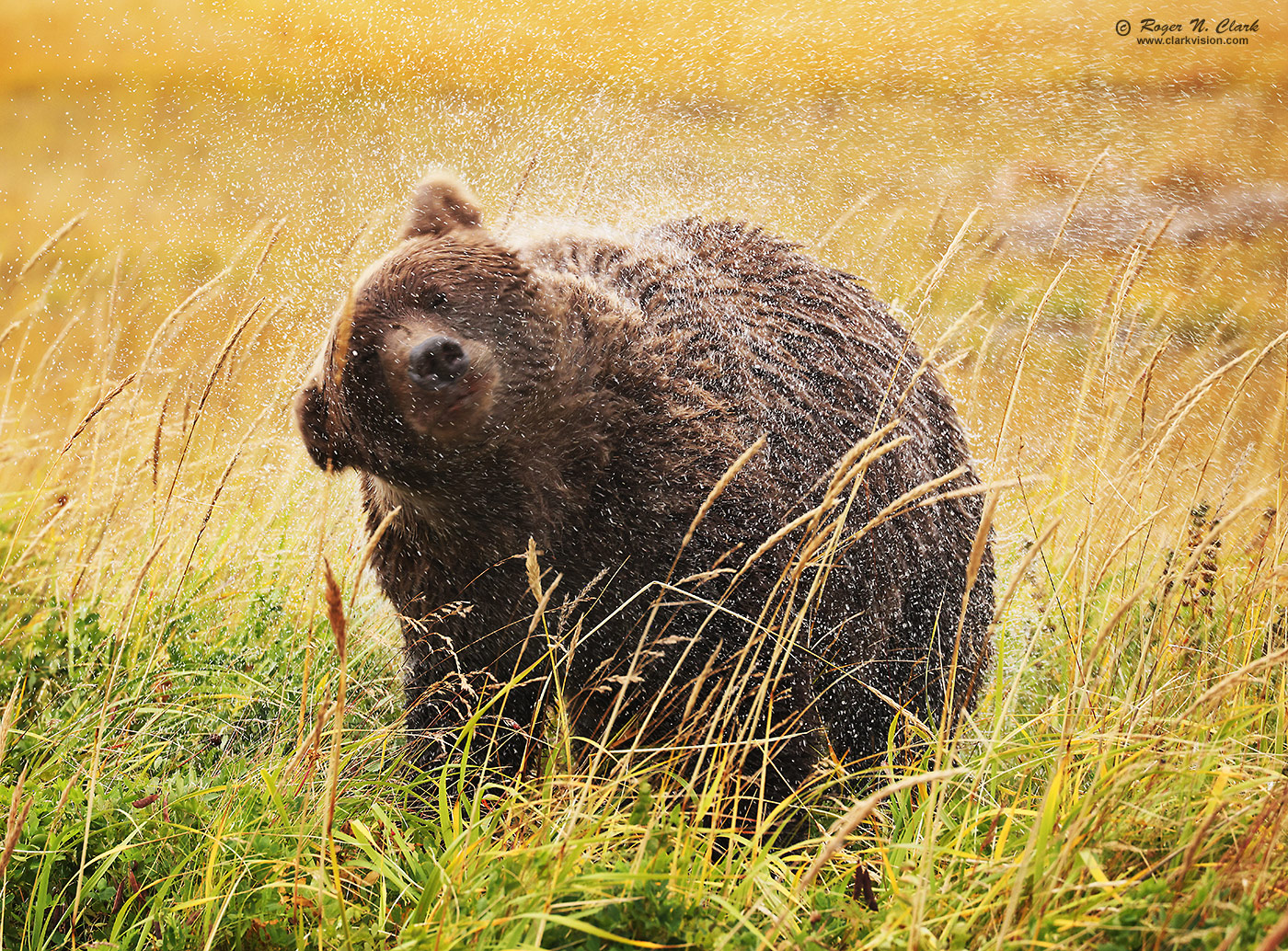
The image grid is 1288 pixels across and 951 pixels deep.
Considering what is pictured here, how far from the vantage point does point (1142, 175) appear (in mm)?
11586

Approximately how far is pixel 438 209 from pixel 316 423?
799 millimetres

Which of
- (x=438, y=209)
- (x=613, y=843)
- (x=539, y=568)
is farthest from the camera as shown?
(x=438, y=209)

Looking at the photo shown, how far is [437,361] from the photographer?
9.33 feet

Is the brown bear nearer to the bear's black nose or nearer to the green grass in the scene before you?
the bear's black nose

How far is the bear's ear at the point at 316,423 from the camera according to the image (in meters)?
3.17

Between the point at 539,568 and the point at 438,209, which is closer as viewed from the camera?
the point at 539,568

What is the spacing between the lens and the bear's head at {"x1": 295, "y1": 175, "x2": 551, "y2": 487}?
291 centimetres

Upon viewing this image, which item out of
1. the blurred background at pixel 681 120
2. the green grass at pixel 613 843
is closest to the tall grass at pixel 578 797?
the green grass at pixel 613 843

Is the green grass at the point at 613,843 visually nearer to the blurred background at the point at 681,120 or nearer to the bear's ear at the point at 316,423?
the bear's ear at the point at 316,423

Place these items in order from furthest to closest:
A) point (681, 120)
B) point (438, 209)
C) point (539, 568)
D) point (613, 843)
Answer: point (681, 120) → point (438, 209) → point (539, 568) → point (613, 843)

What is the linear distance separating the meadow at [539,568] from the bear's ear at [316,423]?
0.44ft

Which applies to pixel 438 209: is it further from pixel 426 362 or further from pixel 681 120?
pixel 681 120

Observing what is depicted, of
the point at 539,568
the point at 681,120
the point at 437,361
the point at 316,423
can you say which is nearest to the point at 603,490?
the point at 539,568

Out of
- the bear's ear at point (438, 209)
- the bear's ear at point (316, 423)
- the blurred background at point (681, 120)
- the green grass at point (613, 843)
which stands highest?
the blurred background at point (681, 120)
